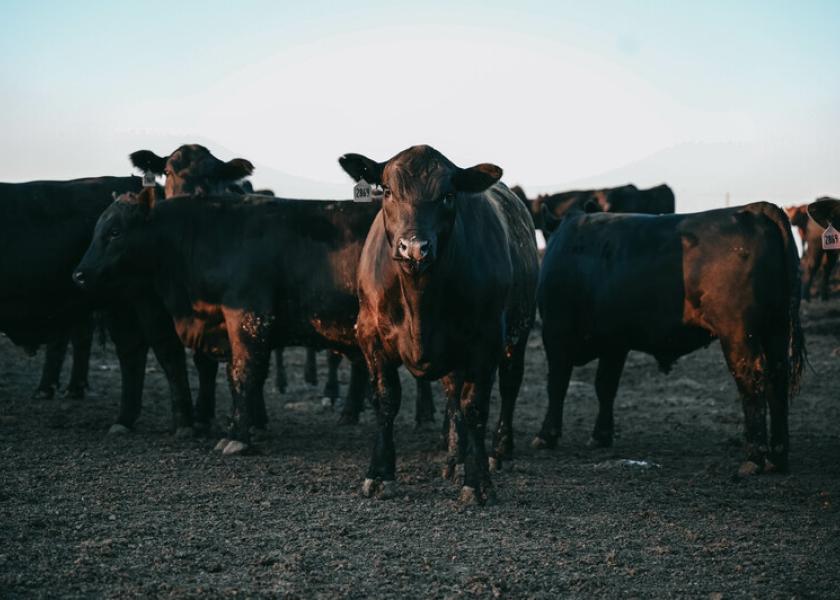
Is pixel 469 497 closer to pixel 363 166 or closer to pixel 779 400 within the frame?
pixel 363 166

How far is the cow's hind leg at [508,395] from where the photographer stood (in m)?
7.89

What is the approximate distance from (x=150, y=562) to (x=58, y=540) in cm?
71

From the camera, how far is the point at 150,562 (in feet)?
15.8

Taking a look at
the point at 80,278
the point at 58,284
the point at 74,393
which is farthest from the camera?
the point at 74,393

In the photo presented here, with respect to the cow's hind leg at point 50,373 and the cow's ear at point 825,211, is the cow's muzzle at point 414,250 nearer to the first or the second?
the cow's ear at point 825,211

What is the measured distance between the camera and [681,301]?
8023 mm

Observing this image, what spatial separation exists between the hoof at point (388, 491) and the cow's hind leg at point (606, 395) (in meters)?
2.94

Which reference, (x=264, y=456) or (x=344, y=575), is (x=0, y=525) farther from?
(x=264, y=456)

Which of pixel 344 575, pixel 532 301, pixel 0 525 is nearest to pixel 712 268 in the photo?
pixel 532 301

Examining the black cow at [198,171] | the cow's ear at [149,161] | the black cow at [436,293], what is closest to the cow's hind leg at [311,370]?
the black cow at [198,171]

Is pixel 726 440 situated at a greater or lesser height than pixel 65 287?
lesser

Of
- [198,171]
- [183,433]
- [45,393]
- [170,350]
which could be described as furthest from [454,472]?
[45,393]

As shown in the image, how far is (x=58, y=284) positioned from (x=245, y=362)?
7.95ft

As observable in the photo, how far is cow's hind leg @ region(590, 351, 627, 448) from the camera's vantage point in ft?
28.8
